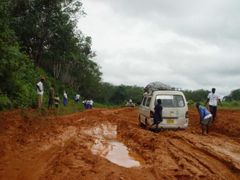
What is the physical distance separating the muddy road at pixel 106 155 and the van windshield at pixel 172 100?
A: 1109mm

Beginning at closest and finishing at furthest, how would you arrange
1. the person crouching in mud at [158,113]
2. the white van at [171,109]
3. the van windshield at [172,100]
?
the person crouching in mud at [158,113] → the white van at [171,109] → the van windshield at [172,100]

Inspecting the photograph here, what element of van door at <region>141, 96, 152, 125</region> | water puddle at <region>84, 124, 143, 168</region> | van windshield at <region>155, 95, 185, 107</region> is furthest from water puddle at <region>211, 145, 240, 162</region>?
van door at <region>141, 96, 152, 125</region>

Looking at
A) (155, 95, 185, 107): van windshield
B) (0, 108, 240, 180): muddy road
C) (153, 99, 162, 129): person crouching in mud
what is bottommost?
(0, 108, 240, 180): muddy road

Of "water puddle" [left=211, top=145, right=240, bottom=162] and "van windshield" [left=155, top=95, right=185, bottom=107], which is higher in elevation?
"van windshield" [left=155, top=95, right=185, bottom=107]

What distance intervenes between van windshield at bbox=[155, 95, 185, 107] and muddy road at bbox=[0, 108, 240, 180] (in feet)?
3.64

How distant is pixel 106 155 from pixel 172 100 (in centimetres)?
698

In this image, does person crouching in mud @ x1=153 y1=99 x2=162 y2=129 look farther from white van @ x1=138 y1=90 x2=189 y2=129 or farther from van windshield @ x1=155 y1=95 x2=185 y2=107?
van windshield @ x1=155 y1=95 x2=185 y2=107

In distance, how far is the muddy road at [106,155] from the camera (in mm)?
8828

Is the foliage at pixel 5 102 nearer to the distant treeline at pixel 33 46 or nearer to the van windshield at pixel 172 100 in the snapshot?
the distant treeline at pixel 33 46

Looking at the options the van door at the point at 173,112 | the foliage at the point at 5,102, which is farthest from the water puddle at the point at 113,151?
the foliage at the point at 5,102

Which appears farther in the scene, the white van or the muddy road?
the white van

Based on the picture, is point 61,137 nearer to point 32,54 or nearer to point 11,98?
point 11,98

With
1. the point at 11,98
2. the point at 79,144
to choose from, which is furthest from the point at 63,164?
the point at 11,98

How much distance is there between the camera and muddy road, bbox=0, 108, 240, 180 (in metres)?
8.83
